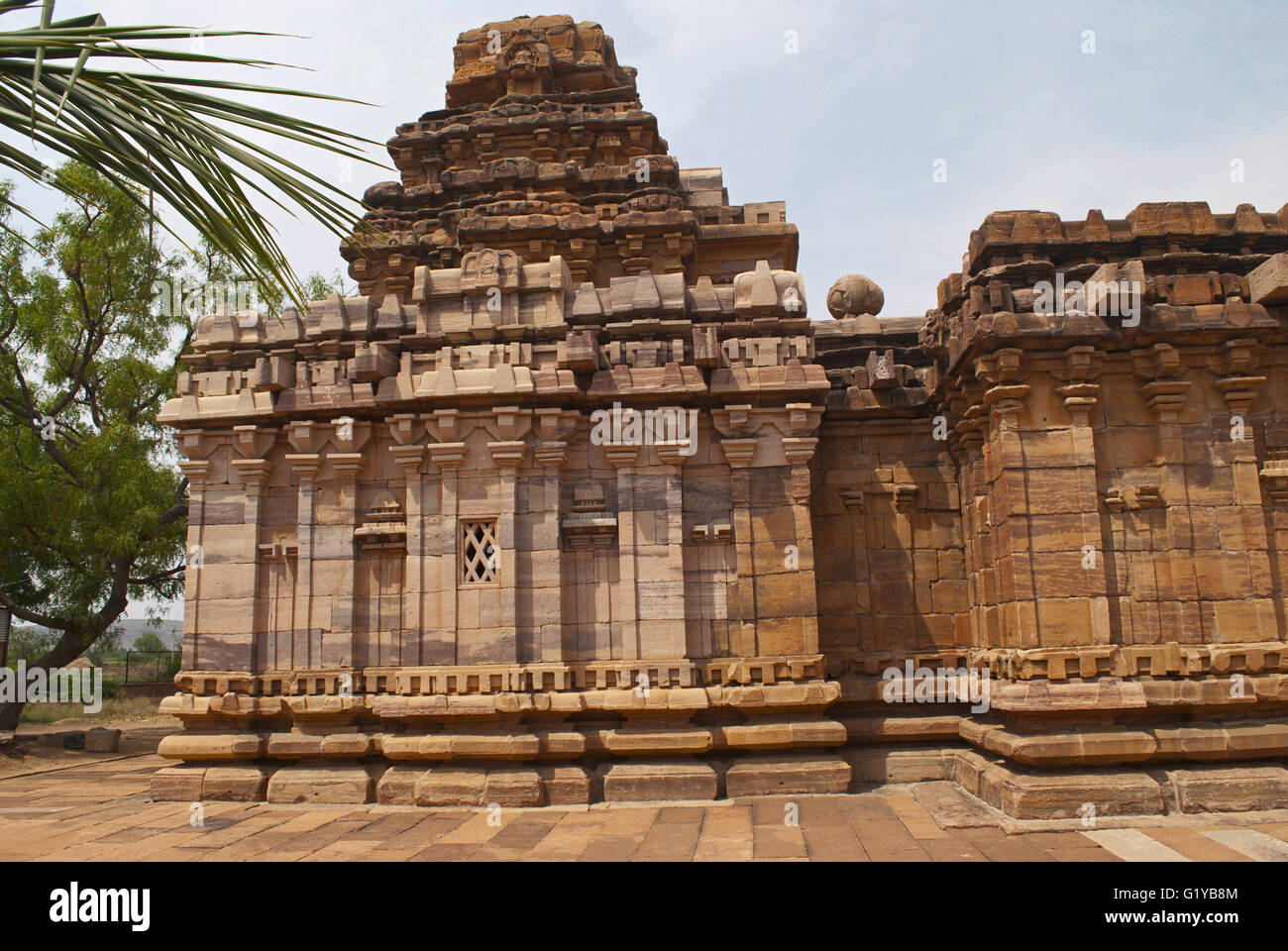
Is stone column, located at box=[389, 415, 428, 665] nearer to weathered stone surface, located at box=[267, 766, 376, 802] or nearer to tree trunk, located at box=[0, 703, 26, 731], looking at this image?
weathered stone surface, located at box=[267, 766, 376, 802]

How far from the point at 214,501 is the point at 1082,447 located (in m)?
9.85

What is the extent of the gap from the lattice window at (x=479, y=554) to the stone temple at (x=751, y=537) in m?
0.04

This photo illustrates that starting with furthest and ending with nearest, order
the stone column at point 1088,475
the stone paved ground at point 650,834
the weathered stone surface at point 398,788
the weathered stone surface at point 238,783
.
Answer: the weathered stone surface at point 238,783 → the weathered stone surface at point 398,788 → the stone column at point 1088,475 → the stone paved ground at point 650,834

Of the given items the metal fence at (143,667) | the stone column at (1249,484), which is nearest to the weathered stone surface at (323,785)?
the stone column at (1249,484)

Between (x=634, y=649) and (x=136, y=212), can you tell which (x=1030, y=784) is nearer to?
(x=634, y=649)

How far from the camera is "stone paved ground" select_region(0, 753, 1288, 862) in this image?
788 cm

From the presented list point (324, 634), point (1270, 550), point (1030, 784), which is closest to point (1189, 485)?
point (1270, 550)

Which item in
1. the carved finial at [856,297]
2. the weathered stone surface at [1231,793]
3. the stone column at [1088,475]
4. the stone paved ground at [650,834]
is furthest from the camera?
the carved finial at [856,297]

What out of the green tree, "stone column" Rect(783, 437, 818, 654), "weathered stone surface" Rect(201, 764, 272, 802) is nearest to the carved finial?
"stone column" Rect(783, 437, 818, 654)

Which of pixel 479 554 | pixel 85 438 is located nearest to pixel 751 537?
pixel 479 554

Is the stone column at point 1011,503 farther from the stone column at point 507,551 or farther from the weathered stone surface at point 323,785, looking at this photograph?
the weathered stone surface at point 323,785

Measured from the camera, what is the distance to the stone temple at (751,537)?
30.7 feet

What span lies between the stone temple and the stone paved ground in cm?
37

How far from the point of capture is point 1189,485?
961cm
